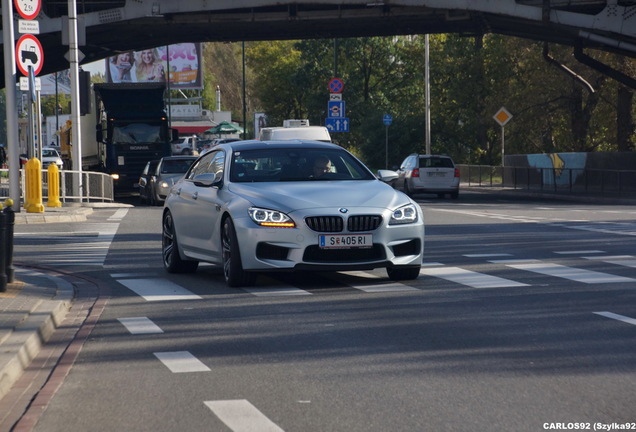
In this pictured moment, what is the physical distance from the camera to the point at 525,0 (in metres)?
37.9

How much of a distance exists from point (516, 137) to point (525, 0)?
22056 mm

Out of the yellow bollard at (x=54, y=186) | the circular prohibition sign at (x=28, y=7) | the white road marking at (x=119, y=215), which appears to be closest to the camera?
the circular prohibition sign at (x=28, y=7)

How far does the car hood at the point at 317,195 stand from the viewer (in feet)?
37.7

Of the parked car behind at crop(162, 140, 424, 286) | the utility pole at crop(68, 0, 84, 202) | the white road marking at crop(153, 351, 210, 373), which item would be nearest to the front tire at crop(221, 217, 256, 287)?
the parked car behind at crop(162, 140, 424, 286)

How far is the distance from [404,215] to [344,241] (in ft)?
2.49

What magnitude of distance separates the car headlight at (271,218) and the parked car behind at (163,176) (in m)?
21.8

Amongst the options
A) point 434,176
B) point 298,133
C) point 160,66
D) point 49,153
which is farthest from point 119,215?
point 160,66

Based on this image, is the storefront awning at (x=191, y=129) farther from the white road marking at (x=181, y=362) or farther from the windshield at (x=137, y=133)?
the white road marking at (x=181, y=362)

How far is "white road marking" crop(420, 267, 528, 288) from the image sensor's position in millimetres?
11906

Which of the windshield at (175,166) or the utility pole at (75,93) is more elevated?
the utility pole at (75,93)

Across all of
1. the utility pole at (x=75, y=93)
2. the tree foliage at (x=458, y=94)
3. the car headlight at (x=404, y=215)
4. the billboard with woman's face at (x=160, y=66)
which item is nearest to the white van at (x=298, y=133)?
the utility pole at (x=75, y=93)

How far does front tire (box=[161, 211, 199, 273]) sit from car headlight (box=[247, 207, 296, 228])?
7.55 feet

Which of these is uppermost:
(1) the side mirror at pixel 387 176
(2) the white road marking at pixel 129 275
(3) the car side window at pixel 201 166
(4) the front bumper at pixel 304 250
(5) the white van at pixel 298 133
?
(5) the white van at pixel 298 133

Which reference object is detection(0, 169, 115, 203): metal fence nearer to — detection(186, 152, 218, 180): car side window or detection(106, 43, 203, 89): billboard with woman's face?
Result: detection(186, 152, 218, 180): car side window
